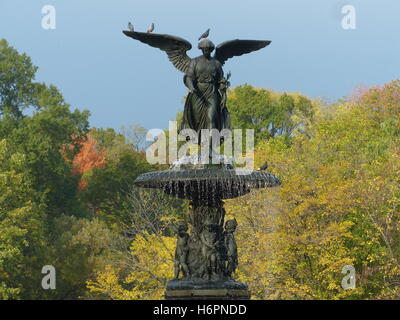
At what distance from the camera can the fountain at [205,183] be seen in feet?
65.1

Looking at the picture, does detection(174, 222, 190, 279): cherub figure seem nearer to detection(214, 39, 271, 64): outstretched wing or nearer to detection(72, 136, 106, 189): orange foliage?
detection(214, 39, 271, 64): outstretched wing

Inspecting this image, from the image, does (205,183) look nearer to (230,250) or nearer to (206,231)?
(206,231)

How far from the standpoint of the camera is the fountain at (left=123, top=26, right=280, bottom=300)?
65.1ft

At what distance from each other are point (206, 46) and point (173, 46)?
77cm

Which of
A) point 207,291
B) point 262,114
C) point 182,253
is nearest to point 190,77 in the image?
point 182,253

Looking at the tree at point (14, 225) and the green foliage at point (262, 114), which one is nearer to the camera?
the tree at point (14, 225)

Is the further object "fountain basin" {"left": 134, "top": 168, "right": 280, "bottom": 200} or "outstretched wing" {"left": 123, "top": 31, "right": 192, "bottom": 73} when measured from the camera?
"outstretched wing" {"left": 123, "top": 31, "right": 192, "bottom": 73}

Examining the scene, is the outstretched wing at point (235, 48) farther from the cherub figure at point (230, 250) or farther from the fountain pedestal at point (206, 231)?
the cherub figure at point (230, 250)

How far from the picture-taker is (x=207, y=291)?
19891 mm

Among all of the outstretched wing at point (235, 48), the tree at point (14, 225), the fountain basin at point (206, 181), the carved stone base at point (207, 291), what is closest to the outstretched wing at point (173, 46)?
the outstretched wing at point (235, 48)

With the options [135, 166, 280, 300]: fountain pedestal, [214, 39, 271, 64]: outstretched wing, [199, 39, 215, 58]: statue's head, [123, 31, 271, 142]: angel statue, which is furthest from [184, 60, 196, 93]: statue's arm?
[135, 166, 280, 300]: fountain pedestal

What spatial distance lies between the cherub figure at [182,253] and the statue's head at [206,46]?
3.97 meters
